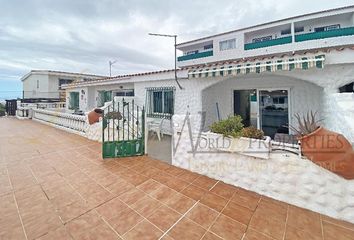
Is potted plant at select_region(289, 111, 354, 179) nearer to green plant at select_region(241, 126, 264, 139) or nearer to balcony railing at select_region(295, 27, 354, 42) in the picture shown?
green plant at select_region(241, 126, 264, 139)

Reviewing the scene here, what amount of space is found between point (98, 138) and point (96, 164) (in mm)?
4157

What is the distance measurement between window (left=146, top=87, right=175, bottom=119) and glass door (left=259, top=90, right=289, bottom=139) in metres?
6.20

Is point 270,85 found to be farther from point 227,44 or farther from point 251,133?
point 227,44

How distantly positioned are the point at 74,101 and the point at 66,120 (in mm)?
12689

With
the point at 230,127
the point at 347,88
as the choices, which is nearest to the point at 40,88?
the point at 230,127

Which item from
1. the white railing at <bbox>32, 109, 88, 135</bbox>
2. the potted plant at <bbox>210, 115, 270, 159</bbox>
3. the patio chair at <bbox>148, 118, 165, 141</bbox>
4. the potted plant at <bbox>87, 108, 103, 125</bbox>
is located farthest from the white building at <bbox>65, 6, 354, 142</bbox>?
the white railing at <bbox>32, 109, 88, 135</bbox>

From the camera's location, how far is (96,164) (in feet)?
26.2

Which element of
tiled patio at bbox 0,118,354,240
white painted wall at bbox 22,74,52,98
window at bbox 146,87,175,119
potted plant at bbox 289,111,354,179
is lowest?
tiled patio at bbox 0,118,354,240

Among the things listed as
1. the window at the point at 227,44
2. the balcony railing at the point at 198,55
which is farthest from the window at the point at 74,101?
the window at the point at 227,44

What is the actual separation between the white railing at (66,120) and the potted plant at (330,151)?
12.6m

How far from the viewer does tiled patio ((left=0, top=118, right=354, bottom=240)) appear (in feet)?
13.0

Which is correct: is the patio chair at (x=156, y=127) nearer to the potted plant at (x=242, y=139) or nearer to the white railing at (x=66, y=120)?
the white railing at (x=66, y=120)

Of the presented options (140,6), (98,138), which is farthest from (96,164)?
(140,6)

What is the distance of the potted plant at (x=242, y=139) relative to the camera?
556cm
